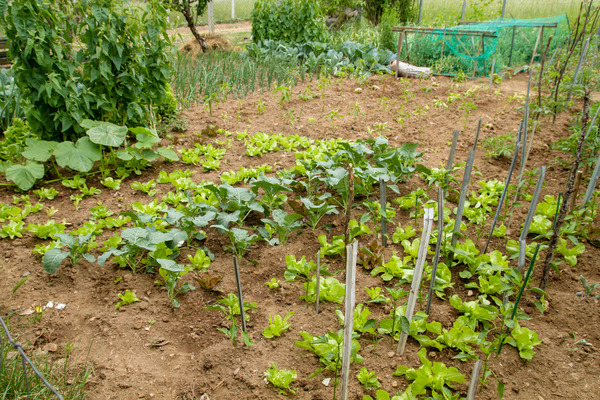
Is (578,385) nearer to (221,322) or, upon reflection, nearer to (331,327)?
(331,327)

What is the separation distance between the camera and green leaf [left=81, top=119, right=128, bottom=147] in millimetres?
3668

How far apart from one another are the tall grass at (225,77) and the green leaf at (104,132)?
66.0 inches

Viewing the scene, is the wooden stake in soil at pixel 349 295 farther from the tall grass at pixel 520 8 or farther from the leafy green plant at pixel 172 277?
the tall grass at pixel 520 8

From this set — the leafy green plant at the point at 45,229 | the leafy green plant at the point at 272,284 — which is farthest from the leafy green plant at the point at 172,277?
the leafy green plant at the point at 45,229

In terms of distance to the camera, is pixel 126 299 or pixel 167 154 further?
pixel 167 154

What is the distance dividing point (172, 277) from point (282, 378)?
2.91 ft

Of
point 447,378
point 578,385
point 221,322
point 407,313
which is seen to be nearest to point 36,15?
point 221,322

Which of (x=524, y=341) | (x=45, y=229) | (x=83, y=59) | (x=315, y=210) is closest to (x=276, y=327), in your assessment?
(x=315, y=210)

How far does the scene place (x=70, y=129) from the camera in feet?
13.0

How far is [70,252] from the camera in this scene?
8.61 feet

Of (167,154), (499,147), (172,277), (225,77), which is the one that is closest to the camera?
(172,277)

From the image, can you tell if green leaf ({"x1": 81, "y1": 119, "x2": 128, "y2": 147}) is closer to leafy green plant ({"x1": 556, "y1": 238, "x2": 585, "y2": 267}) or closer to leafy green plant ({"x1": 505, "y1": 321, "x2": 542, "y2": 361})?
leafy green plant ({"x1": 505, "y1": 321, "x2": 542, "y2": 361})

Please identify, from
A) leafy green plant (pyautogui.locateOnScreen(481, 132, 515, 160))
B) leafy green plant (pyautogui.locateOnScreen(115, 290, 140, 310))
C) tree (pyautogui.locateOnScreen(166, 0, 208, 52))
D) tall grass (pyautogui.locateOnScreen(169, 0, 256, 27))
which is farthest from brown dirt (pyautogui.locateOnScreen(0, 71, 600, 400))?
tall grass (pyautogui.locateOnScreen(169, 0, 256, 27))

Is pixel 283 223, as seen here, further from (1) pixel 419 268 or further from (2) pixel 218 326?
(1) pixel 419 268
